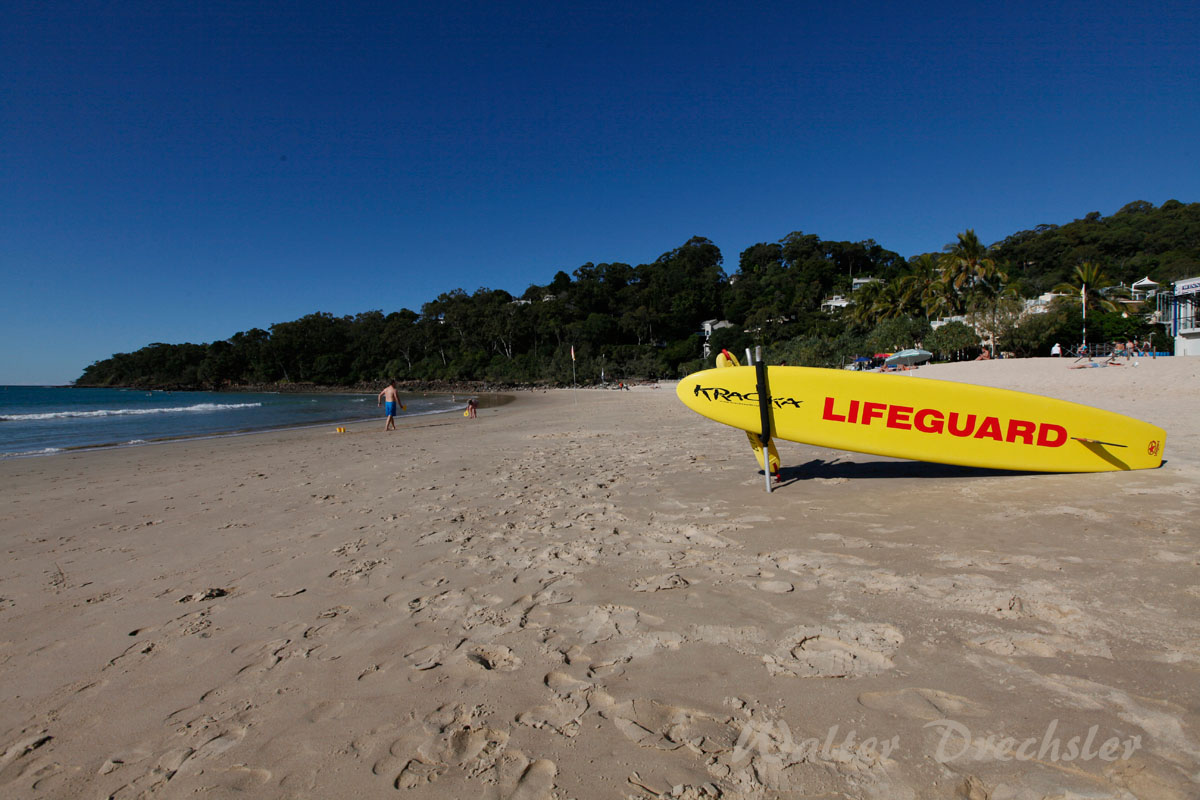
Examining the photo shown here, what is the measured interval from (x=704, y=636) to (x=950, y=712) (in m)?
0.95

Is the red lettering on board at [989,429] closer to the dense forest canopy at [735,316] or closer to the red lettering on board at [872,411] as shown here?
the red lettering on board at [872,411]

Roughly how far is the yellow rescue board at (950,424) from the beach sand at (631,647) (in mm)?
265

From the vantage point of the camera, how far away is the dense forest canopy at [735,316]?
37.5 m

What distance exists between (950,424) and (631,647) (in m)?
4.12

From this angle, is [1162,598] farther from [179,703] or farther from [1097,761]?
[179,703]

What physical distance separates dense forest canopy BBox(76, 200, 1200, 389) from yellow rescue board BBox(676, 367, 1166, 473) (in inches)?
1290

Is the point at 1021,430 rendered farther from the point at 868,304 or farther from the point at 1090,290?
the point at 868,304

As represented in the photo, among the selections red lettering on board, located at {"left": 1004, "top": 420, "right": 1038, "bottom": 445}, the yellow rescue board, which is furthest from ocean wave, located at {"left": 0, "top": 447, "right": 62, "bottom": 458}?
red lettering on board, located at {"left": 1004, "top": 420, "right": 1038, "bottom": 445}

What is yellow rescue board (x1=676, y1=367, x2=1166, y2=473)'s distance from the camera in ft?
16.0

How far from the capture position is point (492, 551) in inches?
151

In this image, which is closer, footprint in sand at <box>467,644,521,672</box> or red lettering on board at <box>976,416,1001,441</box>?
footprint in sand at <box>467,644,521,672</box>

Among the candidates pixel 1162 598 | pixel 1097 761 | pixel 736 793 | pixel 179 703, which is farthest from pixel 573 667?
pixel 1162 598

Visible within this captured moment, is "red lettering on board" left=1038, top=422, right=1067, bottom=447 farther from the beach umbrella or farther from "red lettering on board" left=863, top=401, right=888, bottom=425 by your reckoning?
the beach umbrella

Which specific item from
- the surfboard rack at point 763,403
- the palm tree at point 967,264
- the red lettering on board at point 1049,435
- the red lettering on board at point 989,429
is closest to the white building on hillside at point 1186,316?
the palm tree at point 967,264
